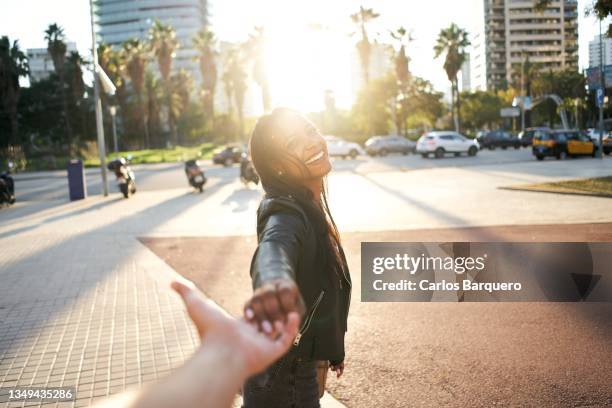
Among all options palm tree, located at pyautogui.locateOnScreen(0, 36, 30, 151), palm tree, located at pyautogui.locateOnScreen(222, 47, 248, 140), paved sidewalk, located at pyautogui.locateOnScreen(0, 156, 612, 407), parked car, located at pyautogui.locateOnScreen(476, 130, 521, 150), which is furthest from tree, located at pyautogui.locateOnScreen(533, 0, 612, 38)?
palm tree, located at pyautogui.locateOnScreen(222, 47, 248, 140)

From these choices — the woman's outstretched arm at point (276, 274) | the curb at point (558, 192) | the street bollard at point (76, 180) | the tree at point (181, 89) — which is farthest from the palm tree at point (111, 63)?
the woman's outstretched arm at point (276, 274)

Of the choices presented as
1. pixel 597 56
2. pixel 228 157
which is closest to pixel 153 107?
pixel 228 157

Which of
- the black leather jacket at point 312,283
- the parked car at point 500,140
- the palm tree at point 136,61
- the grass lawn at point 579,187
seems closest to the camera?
the black leather jacket at point 312,283

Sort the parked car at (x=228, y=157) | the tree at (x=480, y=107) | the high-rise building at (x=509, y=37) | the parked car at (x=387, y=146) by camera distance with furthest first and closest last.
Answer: the high-rise building at (x=509, y=37), the tree at (x=480, y=107), the parked car at (x=387, y=146), the parked car at (x=228, y=157)

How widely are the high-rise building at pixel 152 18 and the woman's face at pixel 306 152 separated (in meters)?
169

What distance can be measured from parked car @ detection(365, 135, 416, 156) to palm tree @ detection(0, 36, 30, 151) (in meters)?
32.3

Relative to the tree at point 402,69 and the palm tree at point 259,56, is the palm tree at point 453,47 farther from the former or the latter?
the palm tree at point 259,56

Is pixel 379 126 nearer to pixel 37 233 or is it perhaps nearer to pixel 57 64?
pixel 57 64

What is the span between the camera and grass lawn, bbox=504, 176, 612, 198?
1314 cm

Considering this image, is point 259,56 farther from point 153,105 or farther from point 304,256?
point 304,256

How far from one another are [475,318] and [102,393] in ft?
11.2

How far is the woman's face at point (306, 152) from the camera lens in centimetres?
190

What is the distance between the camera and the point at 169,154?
50688 mm

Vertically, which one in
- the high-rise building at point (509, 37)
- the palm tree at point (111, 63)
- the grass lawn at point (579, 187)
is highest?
the high-rise building at point (509, 37)
